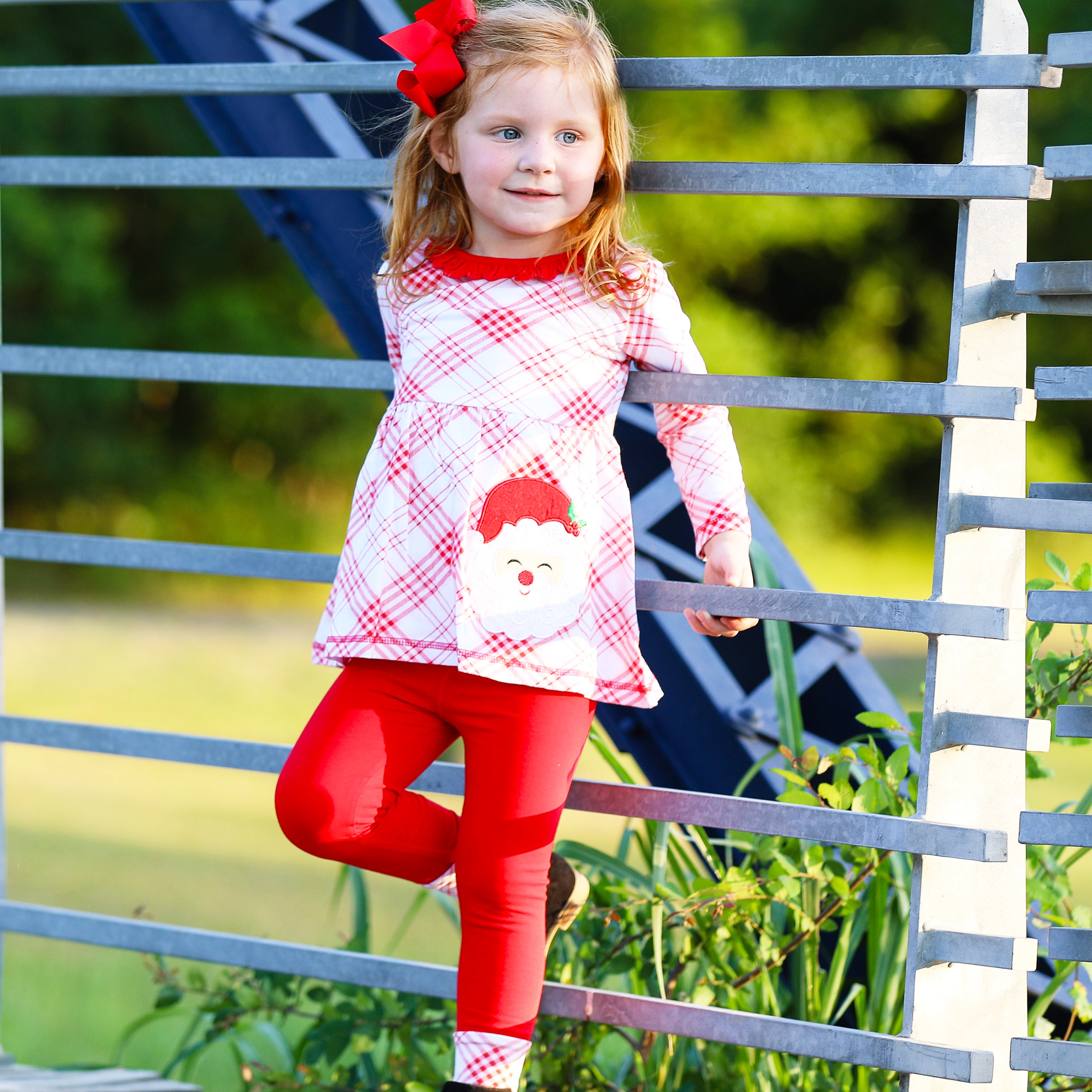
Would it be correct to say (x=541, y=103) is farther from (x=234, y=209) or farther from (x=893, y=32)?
(x=893, y=32)

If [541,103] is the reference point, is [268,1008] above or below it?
below

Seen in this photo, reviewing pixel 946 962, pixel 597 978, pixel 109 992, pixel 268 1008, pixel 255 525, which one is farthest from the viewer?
pixel 255 525

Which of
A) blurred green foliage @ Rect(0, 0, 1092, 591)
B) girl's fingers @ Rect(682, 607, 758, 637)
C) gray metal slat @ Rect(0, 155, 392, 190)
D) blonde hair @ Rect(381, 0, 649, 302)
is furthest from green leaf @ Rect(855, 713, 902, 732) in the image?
blurred green foliage @ Rect(0, 0, 1092, 591)

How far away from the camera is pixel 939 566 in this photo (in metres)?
1.40

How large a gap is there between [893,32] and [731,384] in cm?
1127

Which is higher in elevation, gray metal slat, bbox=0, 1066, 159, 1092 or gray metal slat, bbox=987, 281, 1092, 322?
gray metal slat, bbox=987, 281, 1092, 322

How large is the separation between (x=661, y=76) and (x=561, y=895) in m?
0.88

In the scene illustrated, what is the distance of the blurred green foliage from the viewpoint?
34.4 feet

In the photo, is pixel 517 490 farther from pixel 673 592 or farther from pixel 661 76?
pixel 661 76

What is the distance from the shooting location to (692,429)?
1.54 m

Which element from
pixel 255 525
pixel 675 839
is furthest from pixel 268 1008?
pixel 255 525

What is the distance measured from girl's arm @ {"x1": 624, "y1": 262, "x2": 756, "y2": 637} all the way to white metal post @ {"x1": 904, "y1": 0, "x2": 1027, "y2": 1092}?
0.22 meters

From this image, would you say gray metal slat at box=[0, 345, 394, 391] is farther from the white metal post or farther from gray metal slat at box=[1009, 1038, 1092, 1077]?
gray metal slat at box=[1009, 1038, 1092, 1077]

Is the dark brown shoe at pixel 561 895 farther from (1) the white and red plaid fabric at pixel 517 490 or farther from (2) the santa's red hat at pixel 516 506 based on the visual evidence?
(2) the santa's red hat at pixel 516 506
